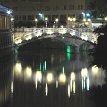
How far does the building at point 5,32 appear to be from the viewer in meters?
49.5

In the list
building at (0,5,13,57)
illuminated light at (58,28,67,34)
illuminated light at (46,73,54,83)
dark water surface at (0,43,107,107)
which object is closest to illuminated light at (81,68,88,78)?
dark water surface at (0,43,107,107)

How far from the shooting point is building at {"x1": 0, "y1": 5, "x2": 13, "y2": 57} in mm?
49478

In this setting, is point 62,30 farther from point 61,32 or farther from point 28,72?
point 28,72

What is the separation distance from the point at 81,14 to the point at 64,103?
164 ft

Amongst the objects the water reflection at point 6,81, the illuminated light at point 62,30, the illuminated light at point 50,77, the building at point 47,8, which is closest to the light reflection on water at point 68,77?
the illuminated light at point 50,77

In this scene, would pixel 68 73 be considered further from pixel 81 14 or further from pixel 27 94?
pixel 81 14

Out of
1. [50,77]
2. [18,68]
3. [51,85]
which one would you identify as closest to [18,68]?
[18,68]

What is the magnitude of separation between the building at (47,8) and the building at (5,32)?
61.8 feet

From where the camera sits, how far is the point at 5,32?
52.3 meters

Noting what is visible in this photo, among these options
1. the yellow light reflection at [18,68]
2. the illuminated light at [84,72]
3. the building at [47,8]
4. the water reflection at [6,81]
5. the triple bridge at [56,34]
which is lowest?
the illuminated light at [84,72]

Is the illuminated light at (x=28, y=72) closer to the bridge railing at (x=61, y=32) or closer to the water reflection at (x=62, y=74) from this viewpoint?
the water reflection at (x=62, y=74)

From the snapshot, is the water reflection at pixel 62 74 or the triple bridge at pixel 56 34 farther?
the triple bridge at pixel 56 34

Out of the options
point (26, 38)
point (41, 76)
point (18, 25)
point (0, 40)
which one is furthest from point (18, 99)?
point (18, 25)

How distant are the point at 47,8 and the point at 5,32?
2477 centimetres
